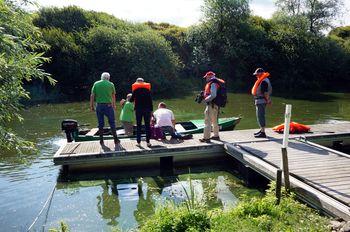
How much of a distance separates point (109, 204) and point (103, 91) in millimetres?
3199

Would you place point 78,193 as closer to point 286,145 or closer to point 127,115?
point 127,115

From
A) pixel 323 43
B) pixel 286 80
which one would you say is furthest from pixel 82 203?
pixel 323 43

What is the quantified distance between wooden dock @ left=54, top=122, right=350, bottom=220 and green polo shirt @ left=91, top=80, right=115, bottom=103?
1.40 metres

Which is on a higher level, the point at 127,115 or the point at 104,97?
the point at 104,97

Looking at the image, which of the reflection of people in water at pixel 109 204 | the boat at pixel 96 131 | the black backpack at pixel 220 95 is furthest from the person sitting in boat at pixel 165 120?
the reflection of people in water at pixel 109 204

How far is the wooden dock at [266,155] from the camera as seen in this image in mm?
Answer: 7297

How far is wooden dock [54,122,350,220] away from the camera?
7.30 m

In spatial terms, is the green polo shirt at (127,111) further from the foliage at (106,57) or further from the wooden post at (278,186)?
the foliage at (106,57)

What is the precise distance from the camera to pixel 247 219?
236 inches

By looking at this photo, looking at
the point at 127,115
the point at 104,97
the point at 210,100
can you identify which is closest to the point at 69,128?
the point at 127,115

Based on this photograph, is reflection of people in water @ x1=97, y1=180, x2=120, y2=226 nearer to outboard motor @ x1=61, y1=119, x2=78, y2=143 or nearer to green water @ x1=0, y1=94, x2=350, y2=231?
green water @ x1=0, y1=94, x2=350, y2=231

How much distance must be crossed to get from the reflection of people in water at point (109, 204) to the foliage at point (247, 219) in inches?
73.9

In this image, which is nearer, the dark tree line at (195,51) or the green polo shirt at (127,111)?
the green polo shirt at (127,111)

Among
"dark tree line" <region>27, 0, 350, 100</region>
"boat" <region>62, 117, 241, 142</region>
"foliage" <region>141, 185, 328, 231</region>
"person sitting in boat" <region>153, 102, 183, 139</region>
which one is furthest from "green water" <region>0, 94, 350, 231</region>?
"dark tree line" <region>27, 0, 350, 100</region>
